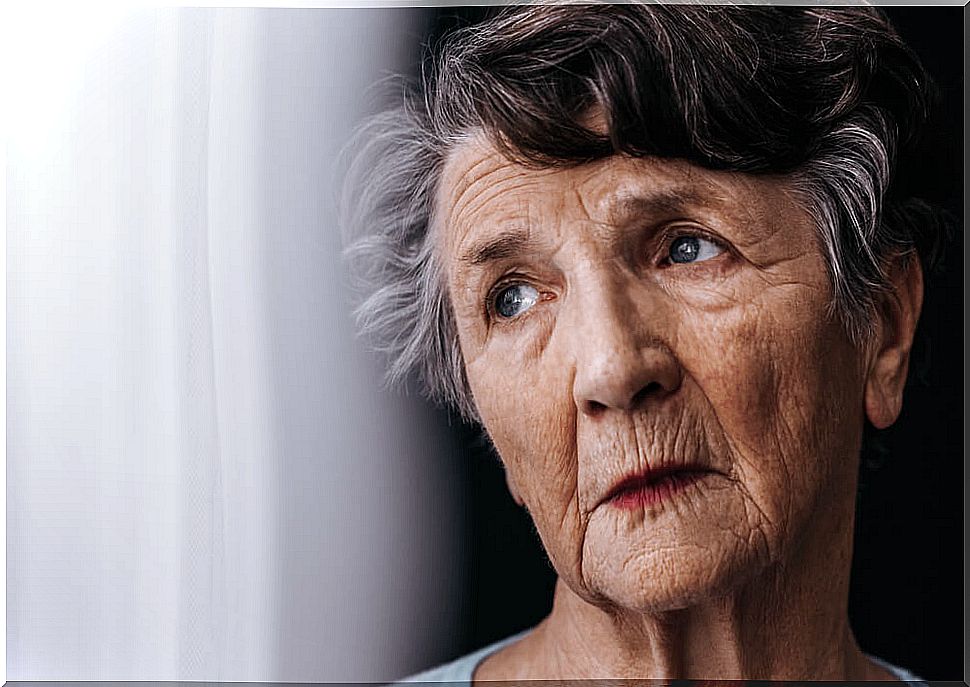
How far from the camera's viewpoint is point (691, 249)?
114cm

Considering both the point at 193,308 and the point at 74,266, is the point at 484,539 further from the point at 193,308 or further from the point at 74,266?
the point at 74,266

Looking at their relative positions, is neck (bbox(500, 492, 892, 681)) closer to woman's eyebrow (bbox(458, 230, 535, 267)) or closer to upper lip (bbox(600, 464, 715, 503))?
upper lip (bbox(600, 464, 715, 503))

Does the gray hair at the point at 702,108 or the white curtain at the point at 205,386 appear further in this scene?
the white curtain at the point at 205,386

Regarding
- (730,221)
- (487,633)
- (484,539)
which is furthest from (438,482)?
(730,221)

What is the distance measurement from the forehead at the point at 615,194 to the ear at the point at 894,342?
19cm

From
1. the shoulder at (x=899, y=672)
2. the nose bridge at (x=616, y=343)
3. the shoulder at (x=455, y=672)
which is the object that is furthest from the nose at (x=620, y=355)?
the shoulder at (x=899, y=672)

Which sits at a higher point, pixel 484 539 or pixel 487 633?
pixel 484 539

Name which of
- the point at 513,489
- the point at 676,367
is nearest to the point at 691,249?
the point at 676,367

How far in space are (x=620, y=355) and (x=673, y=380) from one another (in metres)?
0.07

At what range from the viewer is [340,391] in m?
1.26

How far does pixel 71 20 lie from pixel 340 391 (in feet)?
1.93

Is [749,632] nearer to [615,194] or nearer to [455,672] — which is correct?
[455,672]

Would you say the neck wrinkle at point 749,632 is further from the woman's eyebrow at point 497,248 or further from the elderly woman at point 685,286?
the woman's eyebrow at point 497,248

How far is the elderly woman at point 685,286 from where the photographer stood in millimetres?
1116
